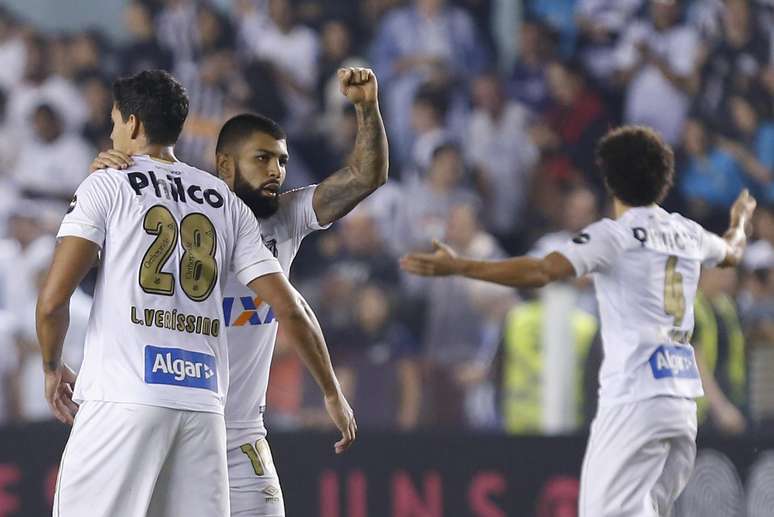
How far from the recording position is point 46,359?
495 centimetres

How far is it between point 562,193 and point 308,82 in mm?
2975

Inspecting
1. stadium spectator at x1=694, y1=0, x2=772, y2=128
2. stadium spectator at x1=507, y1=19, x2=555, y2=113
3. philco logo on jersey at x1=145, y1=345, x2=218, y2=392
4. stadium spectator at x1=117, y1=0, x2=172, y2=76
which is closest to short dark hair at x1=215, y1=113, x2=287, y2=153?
philco logo on jersey at x1=145, y1=345, x2=218, y2=392

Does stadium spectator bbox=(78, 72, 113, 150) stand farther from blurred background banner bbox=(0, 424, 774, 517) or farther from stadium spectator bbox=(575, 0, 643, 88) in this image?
stadium spectator bbox=(575, 0, 643, 88)

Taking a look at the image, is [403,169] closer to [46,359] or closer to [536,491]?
[536,491]

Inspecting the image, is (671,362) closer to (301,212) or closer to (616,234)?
(616,234)

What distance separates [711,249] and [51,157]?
8081 millimetres

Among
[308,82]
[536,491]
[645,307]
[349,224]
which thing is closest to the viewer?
[645,307]

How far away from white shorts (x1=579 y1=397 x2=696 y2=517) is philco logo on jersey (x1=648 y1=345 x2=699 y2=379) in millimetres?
112

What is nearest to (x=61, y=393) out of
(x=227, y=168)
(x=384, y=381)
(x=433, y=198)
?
(x=227, y=168)

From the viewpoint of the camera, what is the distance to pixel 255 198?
5.78 m

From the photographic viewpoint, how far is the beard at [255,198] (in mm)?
5777

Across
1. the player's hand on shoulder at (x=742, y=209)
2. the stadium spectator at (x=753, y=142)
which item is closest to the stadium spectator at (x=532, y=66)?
the stadium spectator at (x=753, y=142)

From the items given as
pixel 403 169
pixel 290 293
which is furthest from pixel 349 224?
pixel 290 293

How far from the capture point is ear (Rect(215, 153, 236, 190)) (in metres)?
5.82
